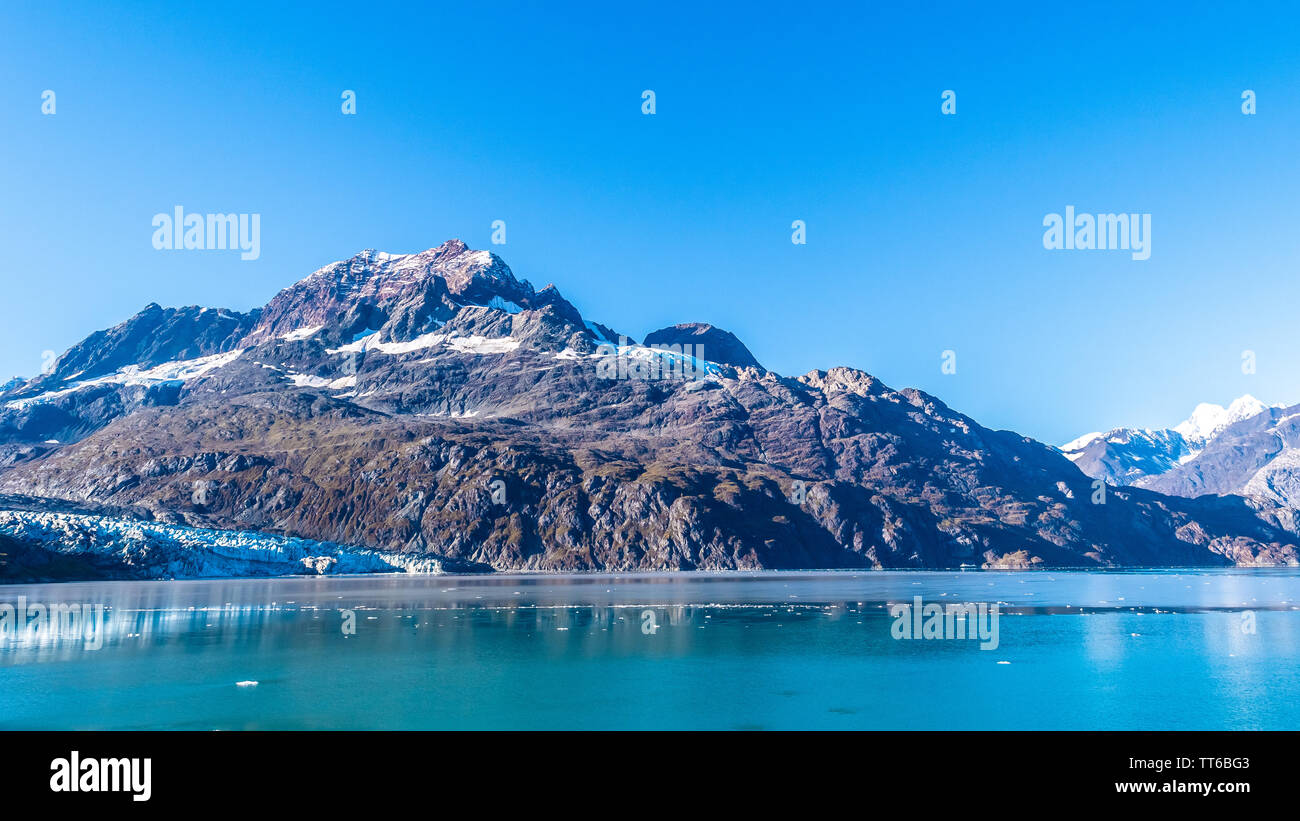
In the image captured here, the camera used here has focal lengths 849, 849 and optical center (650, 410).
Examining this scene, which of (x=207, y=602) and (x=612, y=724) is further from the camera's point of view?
(x=207, y=602)

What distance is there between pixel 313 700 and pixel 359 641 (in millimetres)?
35113

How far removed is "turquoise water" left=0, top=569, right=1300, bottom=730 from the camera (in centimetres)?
5528

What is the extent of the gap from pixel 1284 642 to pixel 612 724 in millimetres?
80499

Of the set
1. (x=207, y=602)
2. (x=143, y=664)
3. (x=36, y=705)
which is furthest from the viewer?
(x=207, y=602)

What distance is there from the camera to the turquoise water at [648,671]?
2176 inches

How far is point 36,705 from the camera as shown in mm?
59000

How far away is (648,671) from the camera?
73438mm
